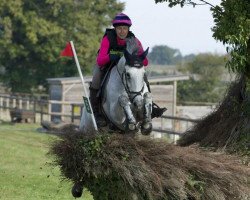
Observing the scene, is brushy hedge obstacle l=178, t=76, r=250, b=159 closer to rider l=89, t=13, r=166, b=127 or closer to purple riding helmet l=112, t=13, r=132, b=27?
rider l=89, t=13, r=166, b=127

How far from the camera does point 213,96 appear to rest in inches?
2200

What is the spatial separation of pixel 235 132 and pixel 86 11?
4239cm

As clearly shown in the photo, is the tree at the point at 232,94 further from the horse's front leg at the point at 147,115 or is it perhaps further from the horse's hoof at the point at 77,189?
the horse's hoof at the point at 77,189

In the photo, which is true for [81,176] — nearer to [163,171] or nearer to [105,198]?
[105,198]

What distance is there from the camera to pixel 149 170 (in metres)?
7.57

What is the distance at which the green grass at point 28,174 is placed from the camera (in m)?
12.2

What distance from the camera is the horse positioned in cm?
815

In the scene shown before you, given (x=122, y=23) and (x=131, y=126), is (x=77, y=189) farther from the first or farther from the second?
(x=122, y=23)

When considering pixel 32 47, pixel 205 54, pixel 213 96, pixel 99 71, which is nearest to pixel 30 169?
pixel 99 71

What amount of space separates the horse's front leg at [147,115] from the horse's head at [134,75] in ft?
0.24

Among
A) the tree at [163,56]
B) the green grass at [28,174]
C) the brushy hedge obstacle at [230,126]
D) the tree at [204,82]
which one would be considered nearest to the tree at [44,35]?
the tree at [204,82]

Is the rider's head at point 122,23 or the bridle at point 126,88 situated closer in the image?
the bridle at point 126,88

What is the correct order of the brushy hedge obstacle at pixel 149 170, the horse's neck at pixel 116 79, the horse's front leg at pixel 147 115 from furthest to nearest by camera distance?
1. the horse's neck at pixel 116 79
2. the horse's front leg at pixel 147 115
3. the brushy hedge obstacle at pixel 149 170

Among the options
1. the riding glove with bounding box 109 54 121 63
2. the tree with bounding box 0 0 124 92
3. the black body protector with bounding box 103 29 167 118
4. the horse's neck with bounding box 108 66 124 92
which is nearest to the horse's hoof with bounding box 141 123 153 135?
the horse's neck with bounding box 108 66 124 92
